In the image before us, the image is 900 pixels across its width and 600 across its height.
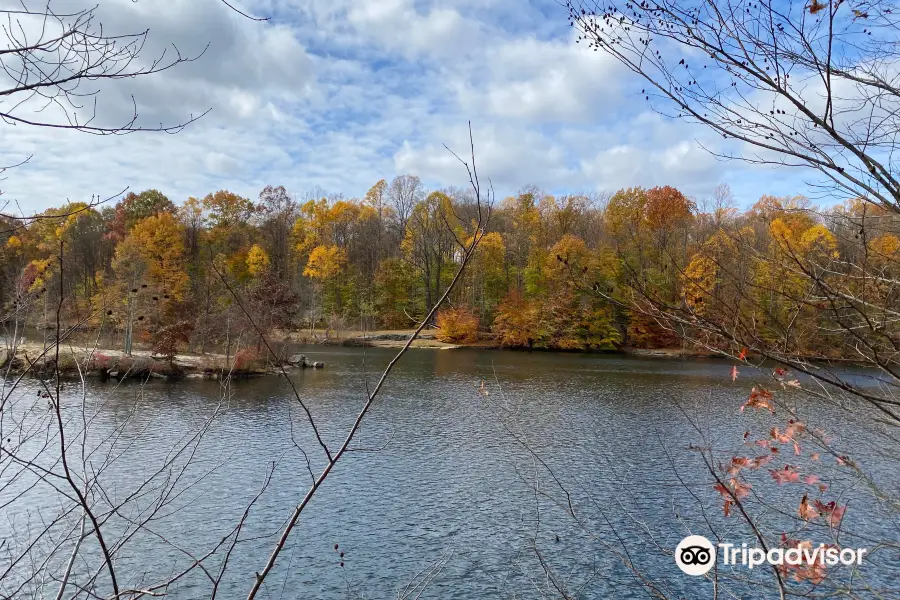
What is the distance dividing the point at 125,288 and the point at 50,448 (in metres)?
15.4

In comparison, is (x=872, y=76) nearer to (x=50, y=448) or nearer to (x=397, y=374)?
(x=50, y=448)

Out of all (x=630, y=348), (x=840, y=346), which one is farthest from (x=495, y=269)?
(x=840, y=346)

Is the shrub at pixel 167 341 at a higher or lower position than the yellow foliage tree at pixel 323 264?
lower

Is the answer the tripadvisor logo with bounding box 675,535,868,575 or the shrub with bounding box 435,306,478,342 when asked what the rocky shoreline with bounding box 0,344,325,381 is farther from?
the tripadvisor logo with bounding box 675,535,868,575

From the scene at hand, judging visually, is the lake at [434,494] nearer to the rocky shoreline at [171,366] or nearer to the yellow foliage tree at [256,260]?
the rocky shoreline at [171,366]

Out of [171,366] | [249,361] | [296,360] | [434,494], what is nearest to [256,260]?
[296,360]

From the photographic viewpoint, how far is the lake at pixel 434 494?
766 centimetres

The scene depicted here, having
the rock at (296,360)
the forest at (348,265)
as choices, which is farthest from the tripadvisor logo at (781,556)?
the rock at (296,360)

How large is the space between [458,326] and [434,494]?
30.3 metres

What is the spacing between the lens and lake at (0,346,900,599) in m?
7.66

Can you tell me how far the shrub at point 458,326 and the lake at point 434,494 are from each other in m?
20.9

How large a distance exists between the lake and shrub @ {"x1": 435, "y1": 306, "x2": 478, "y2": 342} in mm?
20865

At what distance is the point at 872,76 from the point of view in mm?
2299

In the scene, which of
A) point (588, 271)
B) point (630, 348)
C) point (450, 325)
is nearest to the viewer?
point (588, 271)
